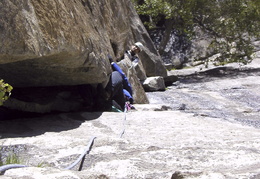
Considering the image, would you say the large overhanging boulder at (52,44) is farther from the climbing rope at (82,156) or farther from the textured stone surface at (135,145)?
the climbing rope at (82,156)

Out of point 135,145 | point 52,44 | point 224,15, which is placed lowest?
point 224,15

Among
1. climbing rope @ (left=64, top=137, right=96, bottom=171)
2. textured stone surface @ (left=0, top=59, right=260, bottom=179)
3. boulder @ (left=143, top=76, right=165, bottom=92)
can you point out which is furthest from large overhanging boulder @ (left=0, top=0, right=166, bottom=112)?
boulder @ (left=143, top=76, right=165, bottom=92)

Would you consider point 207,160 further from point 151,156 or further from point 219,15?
point 219,15

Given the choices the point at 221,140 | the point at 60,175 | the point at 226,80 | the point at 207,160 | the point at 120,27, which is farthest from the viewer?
the point at 226,80

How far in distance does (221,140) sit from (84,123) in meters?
1.96

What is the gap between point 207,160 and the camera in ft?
12.9

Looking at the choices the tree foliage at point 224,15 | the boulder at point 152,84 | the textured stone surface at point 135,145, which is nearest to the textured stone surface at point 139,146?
the textured stone surface at point 135,145

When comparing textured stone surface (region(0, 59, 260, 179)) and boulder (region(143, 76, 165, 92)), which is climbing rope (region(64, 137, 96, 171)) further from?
boulder (region(143, 76, 165, 92))

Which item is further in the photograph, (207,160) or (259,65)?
(259,65)

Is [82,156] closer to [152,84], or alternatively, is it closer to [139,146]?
[139,146]

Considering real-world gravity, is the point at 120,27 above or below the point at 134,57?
above

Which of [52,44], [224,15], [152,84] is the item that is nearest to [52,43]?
[52,44]

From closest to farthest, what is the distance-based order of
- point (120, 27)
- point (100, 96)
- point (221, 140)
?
point (221, 140)
point (100, 96)
point (120, 27)

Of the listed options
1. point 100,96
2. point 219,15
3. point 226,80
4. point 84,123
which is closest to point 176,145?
point 84,123
